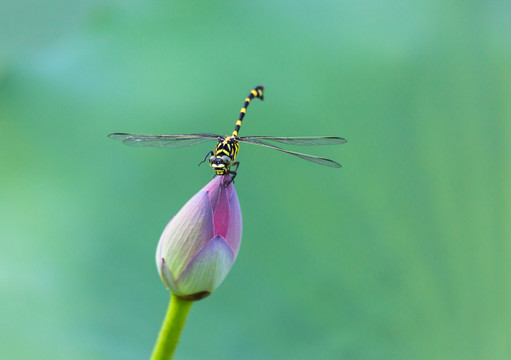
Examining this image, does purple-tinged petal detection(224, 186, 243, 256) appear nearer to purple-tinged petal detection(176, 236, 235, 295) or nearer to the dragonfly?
purple-tinged petal detection(176, 236, 235, 295)

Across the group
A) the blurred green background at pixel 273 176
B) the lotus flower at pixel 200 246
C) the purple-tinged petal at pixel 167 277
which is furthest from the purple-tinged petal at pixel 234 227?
the blurred green background at pixel 273 176

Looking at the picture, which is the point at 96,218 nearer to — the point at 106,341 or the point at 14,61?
the point at 106,341

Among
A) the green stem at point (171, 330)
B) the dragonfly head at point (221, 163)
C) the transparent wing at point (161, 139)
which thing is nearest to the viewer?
the green stem at point (171, 330)

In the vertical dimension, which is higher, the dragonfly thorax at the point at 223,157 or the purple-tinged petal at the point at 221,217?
the dragonfly thorax at the point at 223,157

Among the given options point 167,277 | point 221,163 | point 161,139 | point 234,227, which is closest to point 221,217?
point 234,227

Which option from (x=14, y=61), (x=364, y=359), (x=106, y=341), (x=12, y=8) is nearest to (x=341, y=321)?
(x=364, y=359)

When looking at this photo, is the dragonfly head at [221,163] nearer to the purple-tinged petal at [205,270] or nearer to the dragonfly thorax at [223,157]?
the dragonfly thorax at [223,157]
